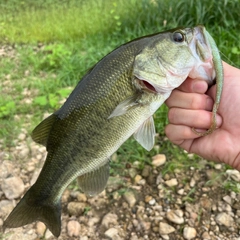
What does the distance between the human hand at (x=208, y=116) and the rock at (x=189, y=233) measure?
0.68 metres

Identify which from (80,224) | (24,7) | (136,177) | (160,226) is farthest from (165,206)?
(24,7)

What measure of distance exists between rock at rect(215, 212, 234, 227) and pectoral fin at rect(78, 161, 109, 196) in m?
1.01

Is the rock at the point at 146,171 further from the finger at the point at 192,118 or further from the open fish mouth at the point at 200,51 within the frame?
the open fish mouth at the point at 200,51

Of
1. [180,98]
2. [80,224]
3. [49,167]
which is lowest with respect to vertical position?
[80,224]

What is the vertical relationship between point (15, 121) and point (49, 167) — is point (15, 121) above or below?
below

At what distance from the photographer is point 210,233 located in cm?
247

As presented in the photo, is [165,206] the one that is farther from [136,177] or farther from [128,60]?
[128,60]

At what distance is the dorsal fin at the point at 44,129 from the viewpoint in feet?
6.21

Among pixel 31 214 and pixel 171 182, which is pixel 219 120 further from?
pixel 31 214

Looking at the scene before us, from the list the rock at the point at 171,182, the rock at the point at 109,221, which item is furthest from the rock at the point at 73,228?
the rock at the point at 171,182

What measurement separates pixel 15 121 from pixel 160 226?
2.13 m

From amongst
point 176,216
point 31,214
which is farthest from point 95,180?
point 176,216

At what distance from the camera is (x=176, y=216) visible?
8.42 ft

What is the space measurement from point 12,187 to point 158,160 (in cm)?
128
